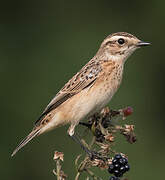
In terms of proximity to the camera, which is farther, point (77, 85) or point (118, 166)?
point (77, 85)

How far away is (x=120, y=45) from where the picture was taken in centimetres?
596

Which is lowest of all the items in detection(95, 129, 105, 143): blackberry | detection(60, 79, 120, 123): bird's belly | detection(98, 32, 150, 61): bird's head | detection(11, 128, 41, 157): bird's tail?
detection(11, 128, 41, 157): bird's tail

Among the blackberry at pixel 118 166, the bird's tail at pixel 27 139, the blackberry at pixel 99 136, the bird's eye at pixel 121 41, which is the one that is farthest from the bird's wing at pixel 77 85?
the blackberry at pixel 118 166

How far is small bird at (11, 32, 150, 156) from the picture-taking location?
5.73 metres

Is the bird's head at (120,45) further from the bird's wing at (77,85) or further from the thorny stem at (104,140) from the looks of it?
the thorny stem at (104,140)

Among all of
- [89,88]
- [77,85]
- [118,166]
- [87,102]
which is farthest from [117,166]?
[77,85]

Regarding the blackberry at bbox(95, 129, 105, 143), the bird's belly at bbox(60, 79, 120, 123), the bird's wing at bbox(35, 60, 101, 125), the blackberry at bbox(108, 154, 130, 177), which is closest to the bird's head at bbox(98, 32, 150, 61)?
the bird's wing at bbox(35, 60, 101, 125)

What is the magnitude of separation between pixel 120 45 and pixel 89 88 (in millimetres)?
623

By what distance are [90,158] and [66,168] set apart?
15.2 feet

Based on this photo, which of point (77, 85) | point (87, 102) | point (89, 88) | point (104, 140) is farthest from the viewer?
point (77, 85)

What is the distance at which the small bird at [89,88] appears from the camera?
5727 mm

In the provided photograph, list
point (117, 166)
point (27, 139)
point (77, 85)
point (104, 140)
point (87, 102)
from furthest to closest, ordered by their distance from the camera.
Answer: point (77, 85)
point (87, 102)
point (27, 139)
point (104, 140)
point (117, 166)

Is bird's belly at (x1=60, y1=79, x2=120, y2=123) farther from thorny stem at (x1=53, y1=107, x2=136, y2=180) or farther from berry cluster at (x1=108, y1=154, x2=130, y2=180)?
berry cluster at (x1=108, y1=154, x2=130, y2=180)

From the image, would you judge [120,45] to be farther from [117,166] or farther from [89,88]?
[117,166]
